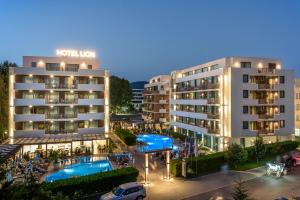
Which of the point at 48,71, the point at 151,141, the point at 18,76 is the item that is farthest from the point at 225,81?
the point at 18,76

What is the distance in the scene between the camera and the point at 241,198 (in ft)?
43.2

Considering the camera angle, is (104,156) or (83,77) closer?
(104,156)

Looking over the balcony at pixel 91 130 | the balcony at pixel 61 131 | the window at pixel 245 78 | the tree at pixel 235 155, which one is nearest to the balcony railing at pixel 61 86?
the balcony at pixel 61 131

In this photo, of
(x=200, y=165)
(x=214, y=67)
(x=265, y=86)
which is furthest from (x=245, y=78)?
(x=200, y=165)

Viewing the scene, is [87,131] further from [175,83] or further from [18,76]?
[175,83]

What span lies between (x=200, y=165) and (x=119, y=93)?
66858mm

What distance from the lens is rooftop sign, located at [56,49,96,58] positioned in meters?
51.5

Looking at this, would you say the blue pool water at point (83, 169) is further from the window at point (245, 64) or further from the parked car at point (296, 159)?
the window at point (245, 64)

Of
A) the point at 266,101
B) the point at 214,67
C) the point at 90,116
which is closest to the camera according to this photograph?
the point at 90,116

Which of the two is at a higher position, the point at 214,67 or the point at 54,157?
the point at 214,67

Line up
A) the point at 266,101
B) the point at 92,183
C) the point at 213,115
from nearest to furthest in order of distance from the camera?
the point at 92,183, the point at 266,101, the point at 213,115

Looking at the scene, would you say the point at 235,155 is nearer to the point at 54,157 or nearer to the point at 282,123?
the point at 282,123

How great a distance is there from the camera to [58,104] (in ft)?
155

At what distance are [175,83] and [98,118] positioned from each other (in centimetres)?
2863
